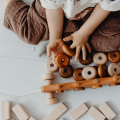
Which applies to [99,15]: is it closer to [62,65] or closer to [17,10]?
[62,65]

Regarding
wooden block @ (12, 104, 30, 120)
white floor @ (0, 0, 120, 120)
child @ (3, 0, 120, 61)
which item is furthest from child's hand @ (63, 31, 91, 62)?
wooden block @ (12, 104, 30, 120)

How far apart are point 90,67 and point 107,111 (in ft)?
0.73

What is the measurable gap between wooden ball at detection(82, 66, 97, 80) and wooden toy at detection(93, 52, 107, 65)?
4 cm

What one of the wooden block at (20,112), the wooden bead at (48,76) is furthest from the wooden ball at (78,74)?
the wooden block at (20,112)

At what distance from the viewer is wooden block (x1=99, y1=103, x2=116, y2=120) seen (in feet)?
2.19

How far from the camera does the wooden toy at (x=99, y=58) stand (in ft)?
2.22

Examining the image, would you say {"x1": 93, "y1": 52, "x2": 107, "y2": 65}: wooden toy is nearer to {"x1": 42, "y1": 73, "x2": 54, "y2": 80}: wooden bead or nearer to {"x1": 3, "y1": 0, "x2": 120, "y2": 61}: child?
{"x1": 3, "y1": 0, "x2": 120, "y2": 61}: child

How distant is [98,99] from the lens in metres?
0.70

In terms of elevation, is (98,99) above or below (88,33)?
below

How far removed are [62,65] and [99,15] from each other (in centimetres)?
25

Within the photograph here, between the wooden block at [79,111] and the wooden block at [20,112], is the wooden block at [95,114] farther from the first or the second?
the wooden block at [20,112]

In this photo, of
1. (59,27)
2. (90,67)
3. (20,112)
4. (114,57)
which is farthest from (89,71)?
(20,112)

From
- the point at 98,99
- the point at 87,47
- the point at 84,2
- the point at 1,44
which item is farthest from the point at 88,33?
the point at 1,44

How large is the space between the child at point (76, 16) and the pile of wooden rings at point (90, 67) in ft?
0.15
